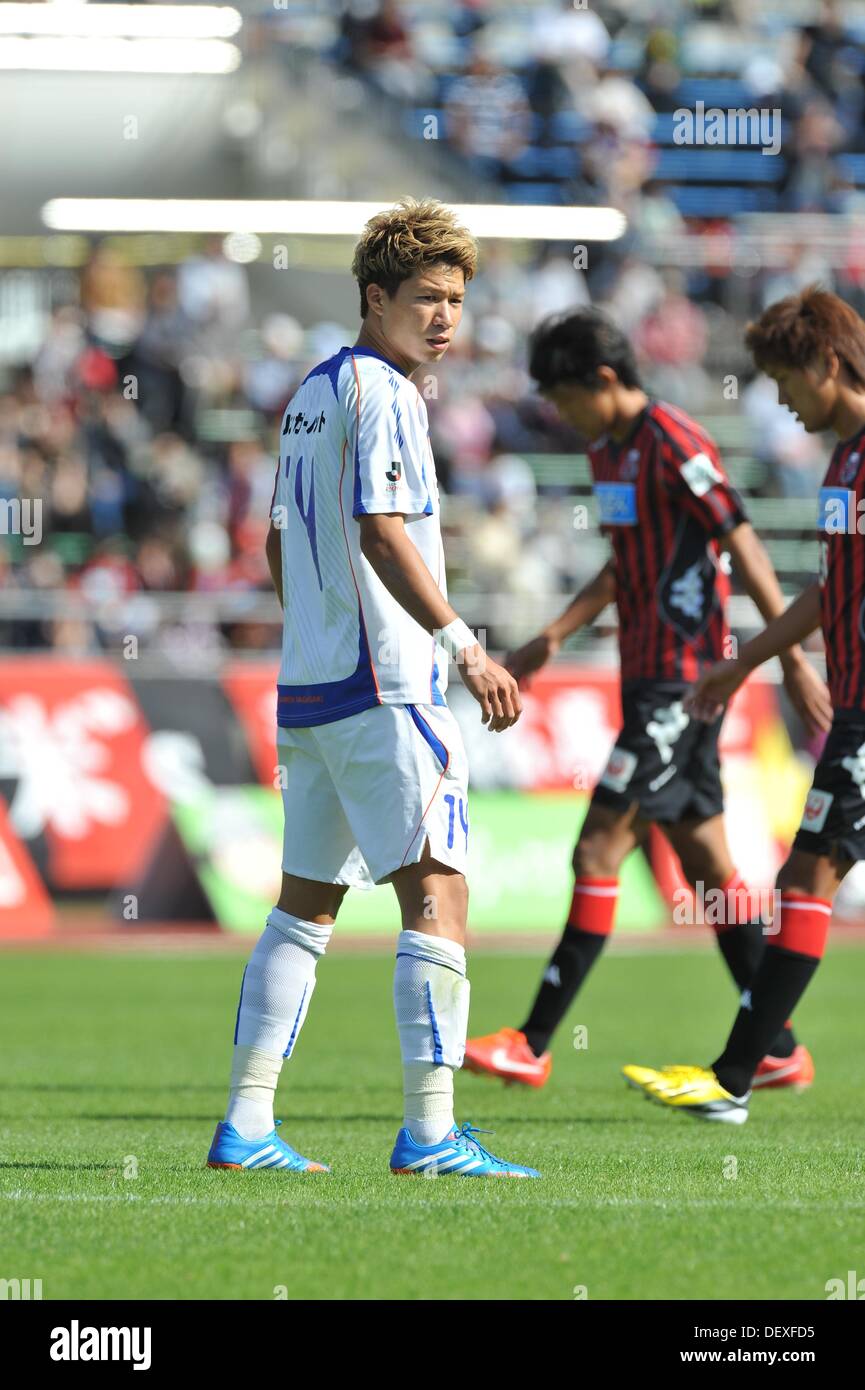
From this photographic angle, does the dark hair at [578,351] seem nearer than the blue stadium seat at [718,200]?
Yes

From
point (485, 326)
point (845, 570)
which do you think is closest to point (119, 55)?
point (485, 326)

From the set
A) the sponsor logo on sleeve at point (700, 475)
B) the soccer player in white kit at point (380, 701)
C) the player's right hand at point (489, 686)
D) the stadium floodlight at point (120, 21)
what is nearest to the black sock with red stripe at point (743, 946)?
the sponsor logo on sleeve at point (700, 475)

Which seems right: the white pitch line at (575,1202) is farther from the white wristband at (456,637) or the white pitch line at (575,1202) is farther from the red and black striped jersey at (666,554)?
the red and black striped jersey at (666,554)

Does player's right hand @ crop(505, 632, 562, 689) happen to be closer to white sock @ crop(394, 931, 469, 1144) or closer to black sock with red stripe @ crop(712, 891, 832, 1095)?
black sock with red stripe @ crop(712, 891, 832, 1095)

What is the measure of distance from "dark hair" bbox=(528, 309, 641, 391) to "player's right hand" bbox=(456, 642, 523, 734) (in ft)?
9.65

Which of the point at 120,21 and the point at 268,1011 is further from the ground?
the point at 120,21

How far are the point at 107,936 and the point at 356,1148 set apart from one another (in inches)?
357

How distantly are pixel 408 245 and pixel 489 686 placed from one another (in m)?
1.19

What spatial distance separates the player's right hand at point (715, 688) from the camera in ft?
21.9

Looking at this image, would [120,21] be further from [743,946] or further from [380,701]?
[380,701]

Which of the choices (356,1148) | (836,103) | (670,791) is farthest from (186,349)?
(356,1148)

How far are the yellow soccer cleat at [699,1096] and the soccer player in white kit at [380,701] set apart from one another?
4.48ft

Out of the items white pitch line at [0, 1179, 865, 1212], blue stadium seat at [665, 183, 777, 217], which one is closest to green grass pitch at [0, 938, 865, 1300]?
white pitch line at [0, 1179, 865, 1212]

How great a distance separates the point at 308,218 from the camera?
22.8m
